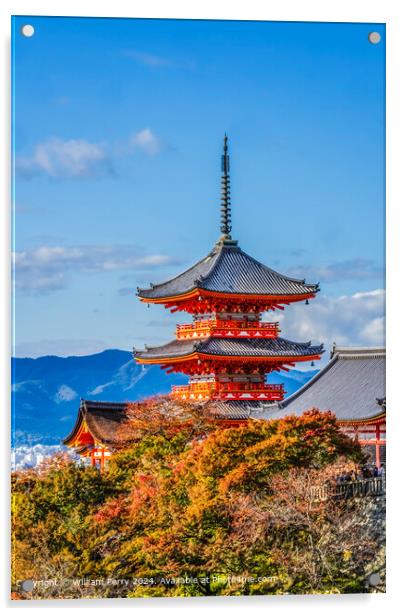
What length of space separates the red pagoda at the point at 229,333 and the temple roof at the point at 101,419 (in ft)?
2.33

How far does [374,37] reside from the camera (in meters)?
14.5

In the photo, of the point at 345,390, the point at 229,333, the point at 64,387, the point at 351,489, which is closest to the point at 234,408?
the point at 229,333

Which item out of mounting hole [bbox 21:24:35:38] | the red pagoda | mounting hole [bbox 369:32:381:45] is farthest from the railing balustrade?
mounting hole [bbox 21:24:35:38]

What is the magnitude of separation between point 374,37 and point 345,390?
5157mm

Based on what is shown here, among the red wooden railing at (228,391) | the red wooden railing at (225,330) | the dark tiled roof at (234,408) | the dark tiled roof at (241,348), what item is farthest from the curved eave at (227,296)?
the dark tiled roof at (234,408)

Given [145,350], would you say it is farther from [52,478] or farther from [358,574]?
[358,574]

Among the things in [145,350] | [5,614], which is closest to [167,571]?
[5,614]

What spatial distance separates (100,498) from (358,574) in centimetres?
267

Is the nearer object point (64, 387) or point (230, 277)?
point (64, 387)

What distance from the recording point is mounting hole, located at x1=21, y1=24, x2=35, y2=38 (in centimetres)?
1399

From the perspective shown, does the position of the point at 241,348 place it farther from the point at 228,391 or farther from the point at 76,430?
the point at 76,430

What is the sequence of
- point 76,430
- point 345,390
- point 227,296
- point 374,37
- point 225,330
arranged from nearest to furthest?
point 374,37 < point 76,430 < point 345,390 < point 227,296 < point 225,330

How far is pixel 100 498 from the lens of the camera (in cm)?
1527

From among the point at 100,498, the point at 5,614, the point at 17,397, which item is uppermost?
the point at 17,397
